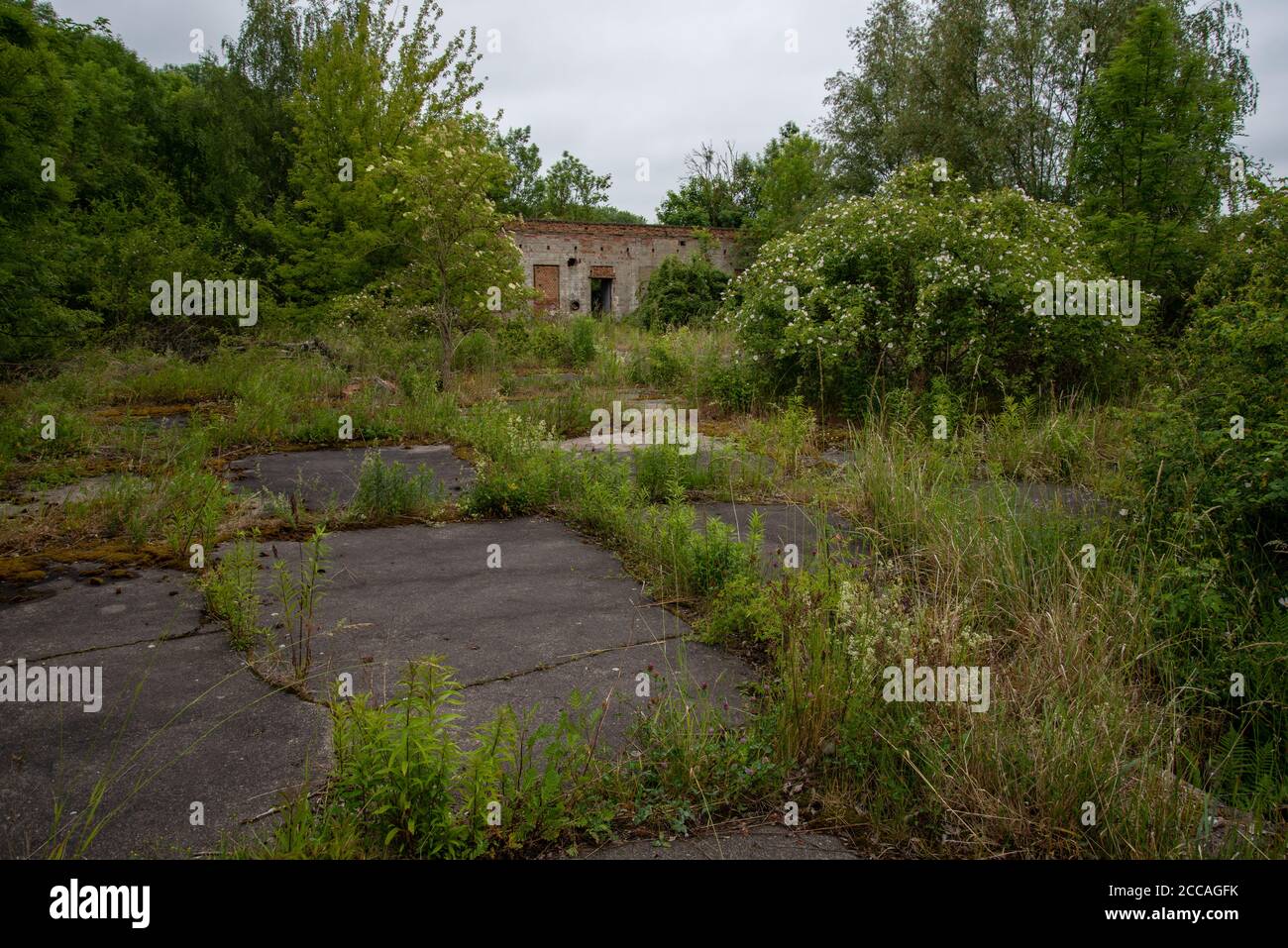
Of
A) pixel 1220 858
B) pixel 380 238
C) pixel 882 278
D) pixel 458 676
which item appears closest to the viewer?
pixel 1220 858

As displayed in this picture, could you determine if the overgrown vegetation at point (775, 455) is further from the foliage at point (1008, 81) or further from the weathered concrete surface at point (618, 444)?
the foliage at point (1008, 81)

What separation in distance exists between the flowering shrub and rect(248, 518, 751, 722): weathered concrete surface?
4.62 metres

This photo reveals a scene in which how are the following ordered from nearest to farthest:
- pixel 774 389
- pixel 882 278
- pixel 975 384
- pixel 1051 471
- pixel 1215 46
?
pixel 1051 471
pixel 975 384
pixel 882 278
pixel 774 389
pixel 1215 46

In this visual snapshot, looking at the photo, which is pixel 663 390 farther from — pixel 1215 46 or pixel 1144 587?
pixel 1215 46

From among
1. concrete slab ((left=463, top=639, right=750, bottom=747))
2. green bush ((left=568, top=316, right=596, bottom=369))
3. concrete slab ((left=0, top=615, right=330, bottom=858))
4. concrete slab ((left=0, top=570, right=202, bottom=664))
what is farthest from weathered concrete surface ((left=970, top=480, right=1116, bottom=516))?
green bush ((left=568, top=316, right=596, bottom=369))

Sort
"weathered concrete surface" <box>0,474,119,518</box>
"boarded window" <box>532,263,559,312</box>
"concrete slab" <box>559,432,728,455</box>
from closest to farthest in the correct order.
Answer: "weathered concrete surface" <box>0,474,119,518</box>, "concrete slab" <box>559,432,728,455</box>, "boarded window" <box>532,263,559,312</box>

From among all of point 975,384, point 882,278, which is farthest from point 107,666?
point 882,278

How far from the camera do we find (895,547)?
168 inches

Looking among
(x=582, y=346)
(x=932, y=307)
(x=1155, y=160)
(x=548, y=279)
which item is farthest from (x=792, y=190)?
(x=932, y=307)

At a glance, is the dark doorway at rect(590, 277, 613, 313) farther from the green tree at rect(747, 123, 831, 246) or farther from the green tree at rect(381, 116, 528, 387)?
the green tree at rect(381, 116, 528, 387)

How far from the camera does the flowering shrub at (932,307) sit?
8.03 m

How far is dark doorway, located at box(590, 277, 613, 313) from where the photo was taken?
30.2 meters

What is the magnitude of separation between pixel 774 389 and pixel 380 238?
7.97 meters

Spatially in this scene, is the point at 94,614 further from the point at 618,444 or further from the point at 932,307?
the point at 932,307
